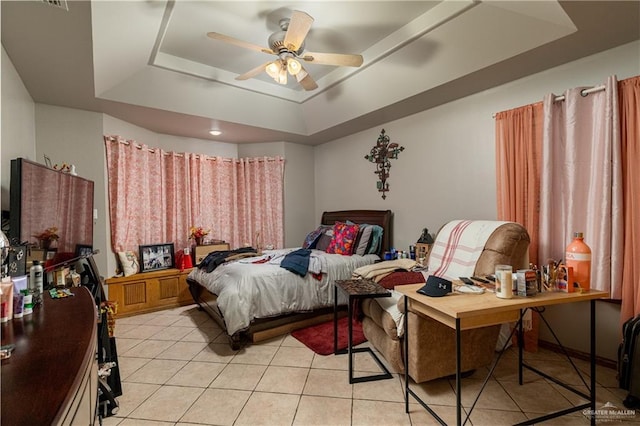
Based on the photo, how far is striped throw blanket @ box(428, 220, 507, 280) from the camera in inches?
89.3

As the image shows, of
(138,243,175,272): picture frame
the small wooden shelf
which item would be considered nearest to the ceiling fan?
(138,243,175,272): picture frame

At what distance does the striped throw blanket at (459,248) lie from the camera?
2.27m

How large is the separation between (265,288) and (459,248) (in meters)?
1.76

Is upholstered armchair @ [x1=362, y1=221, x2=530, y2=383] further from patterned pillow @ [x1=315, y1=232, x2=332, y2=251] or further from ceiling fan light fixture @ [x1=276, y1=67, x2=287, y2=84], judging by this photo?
ceiling fan light fixture @ [x1=276, y1=67, x2=287, y2=84]

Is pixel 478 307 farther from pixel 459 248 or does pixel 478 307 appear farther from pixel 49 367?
pixel 49 367

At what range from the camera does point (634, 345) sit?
1791mm

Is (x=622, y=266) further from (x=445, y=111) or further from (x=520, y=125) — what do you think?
(x=445, y=111)

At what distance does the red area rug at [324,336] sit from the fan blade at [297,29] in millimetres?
2415

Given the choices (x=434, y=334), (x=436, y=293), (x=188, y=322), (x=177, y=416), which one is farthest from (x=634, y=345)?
(x=188, y=322)

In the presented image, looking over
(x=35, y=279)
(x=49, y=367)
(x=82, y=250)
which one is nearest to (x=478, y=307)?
(x=49, y=367)

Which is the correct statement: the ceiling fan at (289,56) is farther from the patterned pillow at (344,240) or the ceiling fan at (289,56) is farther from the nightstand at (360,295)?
the patterned pillow at (344,240)

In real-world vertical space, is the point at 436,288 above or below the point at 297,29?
below

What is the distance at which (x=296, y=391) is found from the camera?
6.81ft

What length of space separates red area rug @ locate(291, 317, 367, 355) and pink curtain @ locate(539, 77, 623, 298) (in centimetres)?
180
